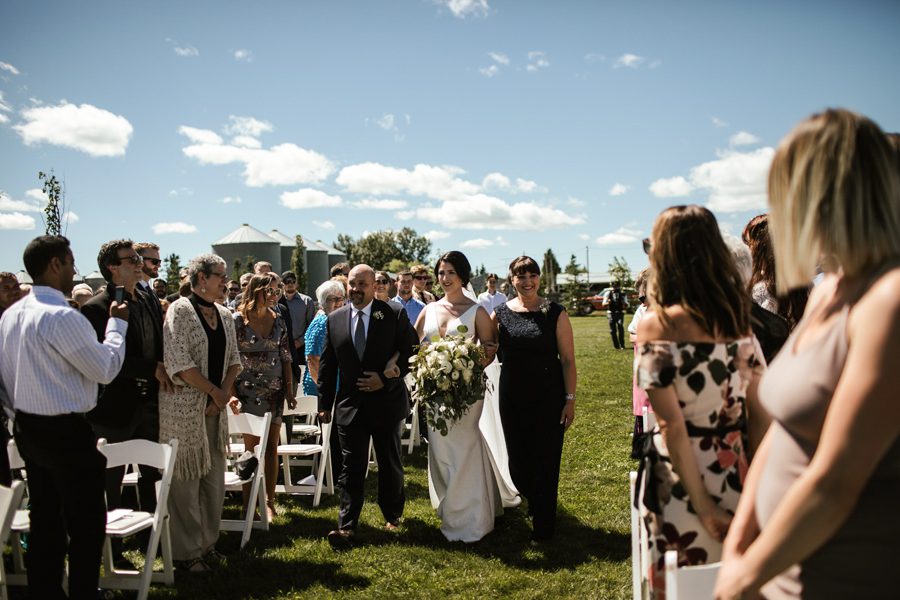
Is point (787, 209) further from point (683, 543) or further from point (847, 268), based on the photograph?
point (683, 543)

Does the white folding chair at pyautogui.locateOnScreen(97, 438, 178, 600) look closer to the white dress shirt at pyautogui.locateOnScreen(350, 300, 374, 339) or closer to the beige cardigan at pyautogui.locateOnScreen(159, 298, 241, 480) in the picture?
the beige cardigan at pyautogui.locateOnScreen(159, 298, 241, 480)

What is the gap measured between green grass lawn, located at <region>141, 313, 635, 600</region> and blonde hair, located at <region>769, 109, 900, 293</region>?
3.87 m

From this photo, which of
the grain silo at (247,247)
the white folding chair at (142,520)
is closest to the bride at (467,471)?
the white folding chair at (142,520)

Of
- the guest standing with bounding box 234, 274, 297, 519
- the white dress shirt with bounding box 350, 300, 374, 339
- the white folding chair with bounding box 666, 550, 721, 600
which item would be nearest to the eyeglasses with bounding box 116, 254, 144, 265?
the guest standing with bounding box 234, 274, 297, 519

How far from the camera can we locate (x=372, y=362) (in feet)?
20.4

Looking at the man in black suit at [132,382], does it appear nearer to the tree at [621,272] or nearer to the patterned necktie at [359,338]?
the patterned necktie at [359,338]

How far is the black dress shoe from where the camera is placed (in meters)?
5.92

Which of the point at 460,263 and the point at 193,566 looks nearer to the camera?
the point at 193,566

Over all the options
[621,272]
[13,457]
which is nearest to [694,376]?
[13,457]

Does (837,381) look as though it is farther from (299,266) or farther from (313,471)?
(299,266)

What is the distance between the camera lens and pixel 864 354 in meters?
1.42

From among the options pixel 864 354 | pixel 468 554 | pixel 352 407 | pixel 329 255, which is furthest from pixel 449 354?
pixel 329 255

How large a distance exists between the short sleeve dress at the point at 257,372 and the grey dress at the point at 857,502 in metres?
5.73

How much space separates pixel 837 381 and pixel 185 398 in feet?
16.2
